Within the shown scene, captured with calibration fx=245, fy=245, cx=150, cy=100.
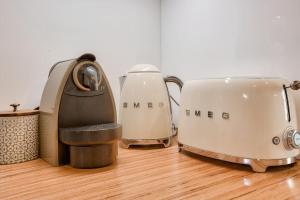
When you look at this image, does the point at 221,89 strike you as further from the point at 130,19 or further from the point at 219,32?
the point at 130,19

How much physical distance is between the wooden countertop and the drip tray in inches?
0.8

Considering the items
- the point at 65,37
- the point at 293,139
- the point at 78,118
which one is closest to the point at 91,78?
the point at 78,118

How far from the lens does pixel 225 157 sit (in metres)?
0.56

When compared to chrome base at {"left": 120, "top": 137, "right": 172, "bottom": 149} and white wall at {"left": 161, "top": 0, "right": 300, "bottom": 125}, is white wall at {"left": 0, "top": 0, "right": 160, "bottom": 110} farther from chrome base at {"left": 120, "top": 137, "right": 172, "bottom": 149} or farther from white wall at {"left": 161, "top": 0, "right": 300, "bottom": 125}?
chrome base at {"left": 120, "top": 137, "right": 172, "bottom": 149}

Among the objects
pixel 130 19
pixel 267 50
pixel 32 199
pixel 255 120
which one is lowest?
pixel 32 199

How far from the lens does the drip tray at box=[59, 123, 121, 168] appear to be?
0.53 meters

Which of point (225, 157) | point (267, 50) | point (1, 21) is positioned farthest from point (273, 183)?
point (1, 21)

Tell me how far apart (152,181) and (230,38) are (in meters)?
0.54

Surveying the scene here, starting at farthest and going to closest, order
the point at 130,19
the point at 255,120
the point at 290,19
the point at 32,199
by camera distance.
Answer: the point at 130,19 < the point at 290,19 < the point at 255,120 < the point at 32,199

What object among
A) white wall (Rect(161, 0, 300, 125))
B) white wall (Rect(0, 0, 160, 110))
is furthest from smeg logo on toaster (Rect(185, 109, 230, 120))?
white wall (Rect(0, 0, 160, 110))

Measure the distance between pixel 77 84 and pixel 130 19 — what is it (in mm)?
494

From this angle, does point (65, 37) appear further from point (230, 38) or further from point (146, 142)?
point (230, 38)

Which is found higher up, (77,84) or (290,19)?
(290,19)

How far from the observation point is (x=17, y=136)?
0.60 m
